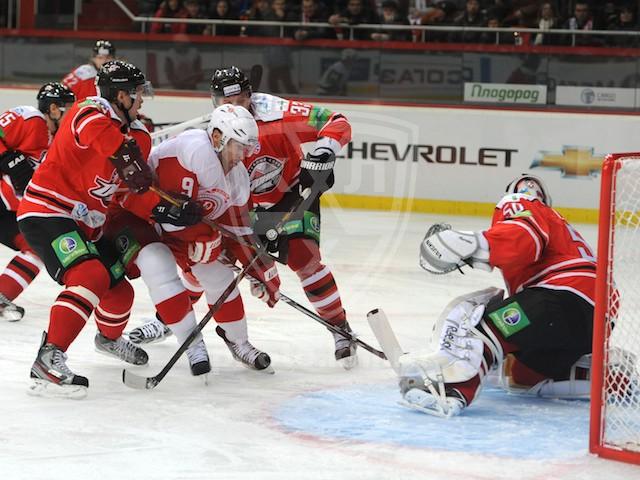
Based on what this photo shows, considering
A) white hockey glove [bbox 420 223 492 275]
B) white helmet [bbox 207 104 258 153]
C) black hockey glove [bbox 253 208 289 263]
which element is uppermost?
white helmet [bbox 207 104 258 153]

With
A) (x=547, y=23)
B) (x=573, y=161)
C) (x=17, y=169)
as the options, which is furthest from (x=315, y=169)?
(x=547, y=23)

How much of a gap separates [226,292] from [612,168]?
1.30 m

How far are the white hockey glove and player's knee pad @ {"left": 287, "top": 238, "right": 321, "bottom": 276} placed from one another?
82cm

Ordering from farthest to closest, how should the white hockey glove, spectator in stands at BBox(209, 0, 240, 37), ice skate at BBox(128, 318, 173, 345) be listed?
spectator in stands at BBox(209, 0, 240, 37), ice skate at BBox(128, 318, 173, 345), the white hockey glove

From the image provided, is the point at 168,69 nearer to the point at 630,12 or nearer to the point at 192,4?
the point at 192,4

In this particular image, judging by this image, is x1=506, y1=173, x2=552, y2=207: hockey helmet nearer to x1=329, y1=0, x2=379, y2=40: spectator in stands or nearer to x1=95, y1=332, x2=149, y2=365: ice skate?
x1=95, y1=332, x2=149, y2=365: ice skate

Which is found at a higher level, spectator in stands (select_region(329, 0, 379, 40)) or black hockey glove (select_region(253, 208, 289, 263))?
spectator in stands (select_region(329, 0, 379, 40))

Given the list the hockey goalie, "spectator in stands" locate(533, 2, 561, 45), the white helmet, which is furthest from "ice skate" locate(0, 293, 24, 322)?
"spectator in stands" locate(533, 2, 561, 45)

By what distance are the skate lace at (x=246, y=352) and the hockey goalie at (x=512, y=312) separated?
0.56 m

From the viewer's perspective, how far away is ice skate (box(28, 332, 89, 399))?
3.42m

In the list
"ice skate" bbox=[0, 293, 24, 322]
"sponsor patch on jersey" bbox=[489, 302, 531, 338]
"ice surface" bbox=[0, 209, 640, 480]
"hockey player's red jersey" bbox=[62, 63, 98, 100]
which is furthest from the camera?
"hockey player's red jersey" bbox=[62, 63, 98, 100]

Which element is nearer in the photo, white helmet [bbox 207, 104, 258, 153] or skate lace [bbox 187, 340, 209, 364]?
white helmet [bbox 207, 104, 258, 153]

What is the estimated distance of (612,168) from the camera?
9.66 ft


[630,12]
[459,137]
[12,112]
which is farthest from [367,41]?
[12,112]
